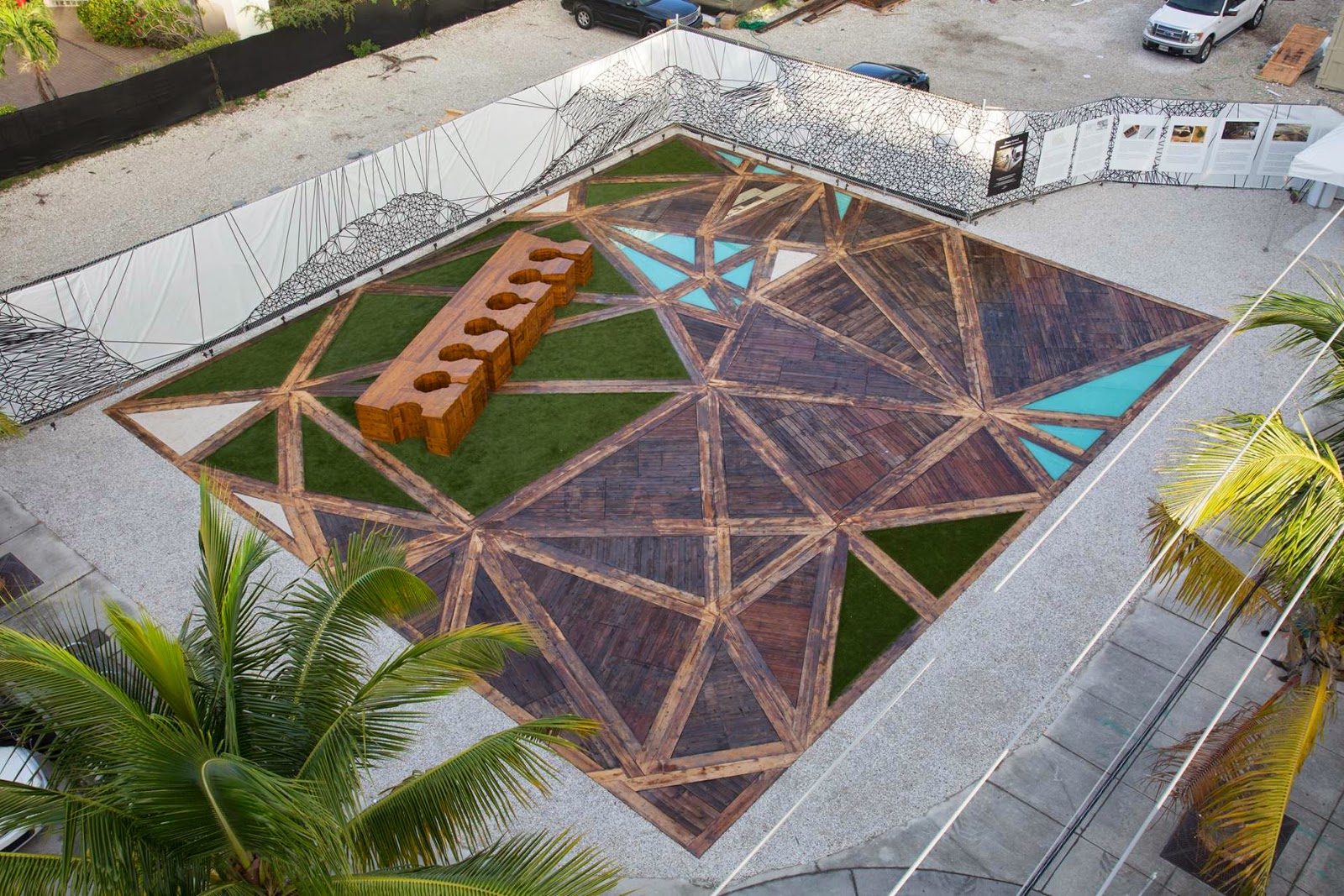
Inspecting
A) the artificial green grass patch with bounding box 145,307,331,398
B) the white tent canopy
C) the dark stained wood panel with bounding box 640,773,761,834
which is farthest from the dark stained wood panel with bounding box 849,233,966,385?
the artificial green grass patch with bounding box 145,307,331,398

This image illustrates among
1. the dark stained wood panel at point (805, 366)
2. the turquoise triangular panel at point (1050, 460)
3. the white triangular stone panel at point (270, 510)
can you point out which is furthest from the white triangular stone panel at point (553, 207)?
the turquoise triangular panel at point (1050, 460)

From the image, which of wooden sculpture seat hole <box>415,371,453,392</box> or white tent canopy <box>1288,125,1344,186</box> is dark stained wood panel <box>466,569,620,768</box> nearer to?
wooden sculpture seat hole <box>415,371,453,392</box>

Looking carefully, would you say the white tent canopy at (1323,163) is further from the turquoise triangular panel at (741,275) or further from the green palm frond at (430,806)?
the green palm frond at (430,806)

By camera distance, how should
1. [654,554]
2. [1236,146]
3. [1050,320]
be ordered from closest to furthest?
[654,554] → [1050,320] → [1236,146]

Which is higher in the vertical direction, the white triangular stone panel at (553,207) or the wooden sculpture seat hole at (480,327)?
the white triangular stone panel at (553,207)

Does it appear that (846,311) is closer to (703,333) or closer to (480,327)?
(703,333)

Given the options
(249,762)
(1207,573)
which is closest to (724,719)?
(1207,573)

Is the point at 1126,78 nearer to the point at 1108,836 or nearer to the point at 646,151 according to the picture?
the point at 646,151
